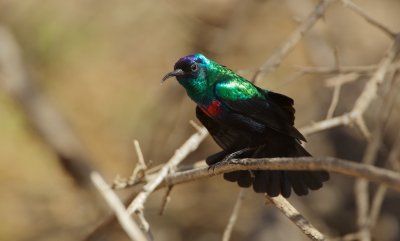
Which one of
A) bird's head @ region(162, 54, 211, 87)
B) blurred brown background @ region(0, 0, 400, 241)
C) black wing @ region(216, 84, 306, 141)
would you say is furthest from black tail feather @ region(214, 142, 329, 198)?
blurred brown background @ region(0, 0, 400, 241)

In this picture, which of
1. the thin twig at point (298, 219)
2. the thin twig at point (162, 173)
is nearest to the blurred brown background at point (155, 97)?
the thin twig at point (162, 173)

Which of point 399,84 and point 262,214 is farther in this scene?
point 262,214

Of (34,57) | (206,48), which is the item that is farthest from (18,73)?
(206,48)

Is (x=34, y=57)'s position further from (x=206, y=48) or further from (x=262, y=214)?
(x=262, y=214)

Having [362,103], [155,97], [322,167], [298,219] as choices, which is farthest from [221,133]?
[155,97]

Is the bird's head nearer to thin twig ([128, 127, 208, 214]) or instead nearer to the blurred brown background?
thin twig ([128, 127, 208, 214])

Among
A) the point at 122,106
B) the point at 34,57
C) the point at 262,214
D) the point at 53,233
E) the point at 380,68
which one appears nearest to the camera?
the point at 380,68
